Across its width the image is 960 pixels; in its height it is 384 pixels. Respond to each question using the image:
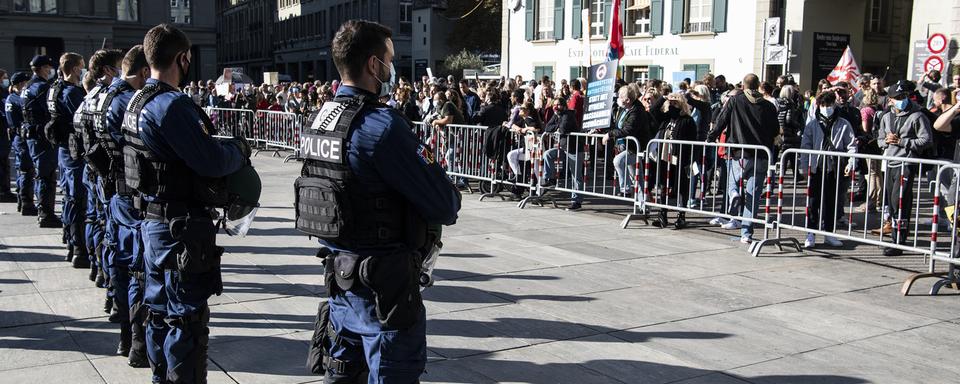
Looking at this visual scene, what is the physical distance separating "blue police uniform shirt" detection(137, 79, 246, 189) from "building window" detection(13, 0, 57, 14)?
56828mm

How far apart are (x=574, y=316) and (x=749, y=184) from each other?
4168 mm

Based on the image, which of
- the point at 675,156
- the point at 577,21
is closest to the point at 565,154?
the point at 675,156

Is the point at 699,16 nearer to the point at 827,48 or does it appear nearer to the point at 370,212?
the point at 827,48

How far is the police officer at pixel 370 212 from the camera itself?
11.0ft

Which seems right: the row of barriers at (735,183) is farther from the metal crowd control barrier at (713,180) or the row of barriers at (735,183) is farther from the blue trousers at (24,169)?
the blue trousers at (24,169)

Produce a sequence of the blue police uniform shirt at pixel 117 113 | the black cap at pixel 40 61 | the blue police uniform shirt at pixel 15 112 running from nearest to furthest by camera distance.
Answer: the blue police uniform shirt at pixel 117 113 → the black cap at pixel 40 61 → the blue police uniform shirt at pixel 15 112

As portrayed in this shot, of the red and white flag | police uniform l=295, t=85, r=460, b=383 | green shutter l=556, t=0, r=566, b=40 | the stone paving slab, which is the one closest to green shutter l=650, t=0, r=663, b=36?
green shutter l=556, t=0, r=566, b=40

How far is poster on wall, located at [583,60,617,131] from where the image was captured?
12.2m

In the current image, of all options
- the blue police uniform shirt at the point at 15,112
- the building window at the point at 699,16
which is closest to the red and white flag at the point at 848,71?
the building window at the point at 699,16

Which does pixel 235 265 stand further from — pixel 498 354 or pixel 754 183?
pixel 754 183

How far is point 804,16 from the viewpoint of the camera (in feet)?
86.2

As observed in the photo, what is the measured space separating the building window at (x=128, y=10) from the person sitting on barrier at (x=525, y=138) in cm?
5505

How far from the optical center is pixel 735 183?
1028 cm

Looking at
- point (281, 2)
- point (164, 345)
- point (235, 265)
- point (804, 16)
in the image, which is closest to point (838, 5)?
point (804, 16)
